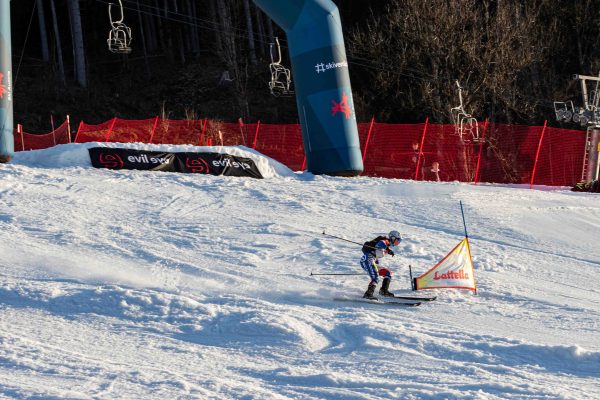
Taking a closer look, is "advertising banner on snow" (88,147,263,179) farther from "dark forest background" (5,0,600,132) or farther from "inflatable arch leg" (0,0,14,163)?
"dark forest background" (5,0,600,132)

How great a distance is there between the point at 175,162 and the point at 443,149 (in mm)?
7116

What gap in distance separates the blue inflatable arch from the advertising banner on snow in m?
1.72

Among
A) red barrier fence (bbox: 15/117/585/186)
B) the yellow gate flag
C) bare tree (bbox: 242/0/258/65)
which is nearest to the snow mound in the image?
Result: red barrier fence (bbox: 15/117/585/186)

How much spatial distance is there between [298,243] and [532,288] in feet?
13.4

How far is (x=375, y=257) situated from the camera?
12.5 meters

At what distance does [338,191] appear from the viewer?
19.3 m

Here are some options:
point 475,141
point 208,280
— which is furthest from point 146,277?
point 475,141

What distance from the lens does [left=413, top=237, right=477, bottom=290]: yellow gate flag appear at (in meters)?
12.5

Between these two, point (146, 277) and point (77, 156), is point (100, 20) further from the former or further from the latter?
point (146, 277)

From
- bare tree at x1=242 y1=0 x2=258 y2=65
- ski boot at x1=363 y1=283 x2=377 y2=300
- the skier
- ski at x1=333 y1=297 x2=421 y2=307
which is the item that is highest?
bare tree at x1=242 y1=0 x2=258 y2=65

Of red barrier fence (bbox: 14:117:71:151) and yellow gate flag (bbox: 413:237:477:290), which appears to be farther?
red barrier fence (bbox: 14:117:71:151)

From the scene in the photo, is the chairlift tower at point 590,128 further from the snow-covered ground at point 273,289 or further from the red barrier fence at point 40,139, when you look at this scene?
the red barrier fence at point 40,139

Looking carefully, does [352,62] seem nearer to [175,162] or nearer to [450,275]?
[175,162]

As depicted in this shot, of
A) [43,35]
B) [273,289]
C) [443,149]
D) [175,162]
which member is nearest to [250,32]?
[43,35]
